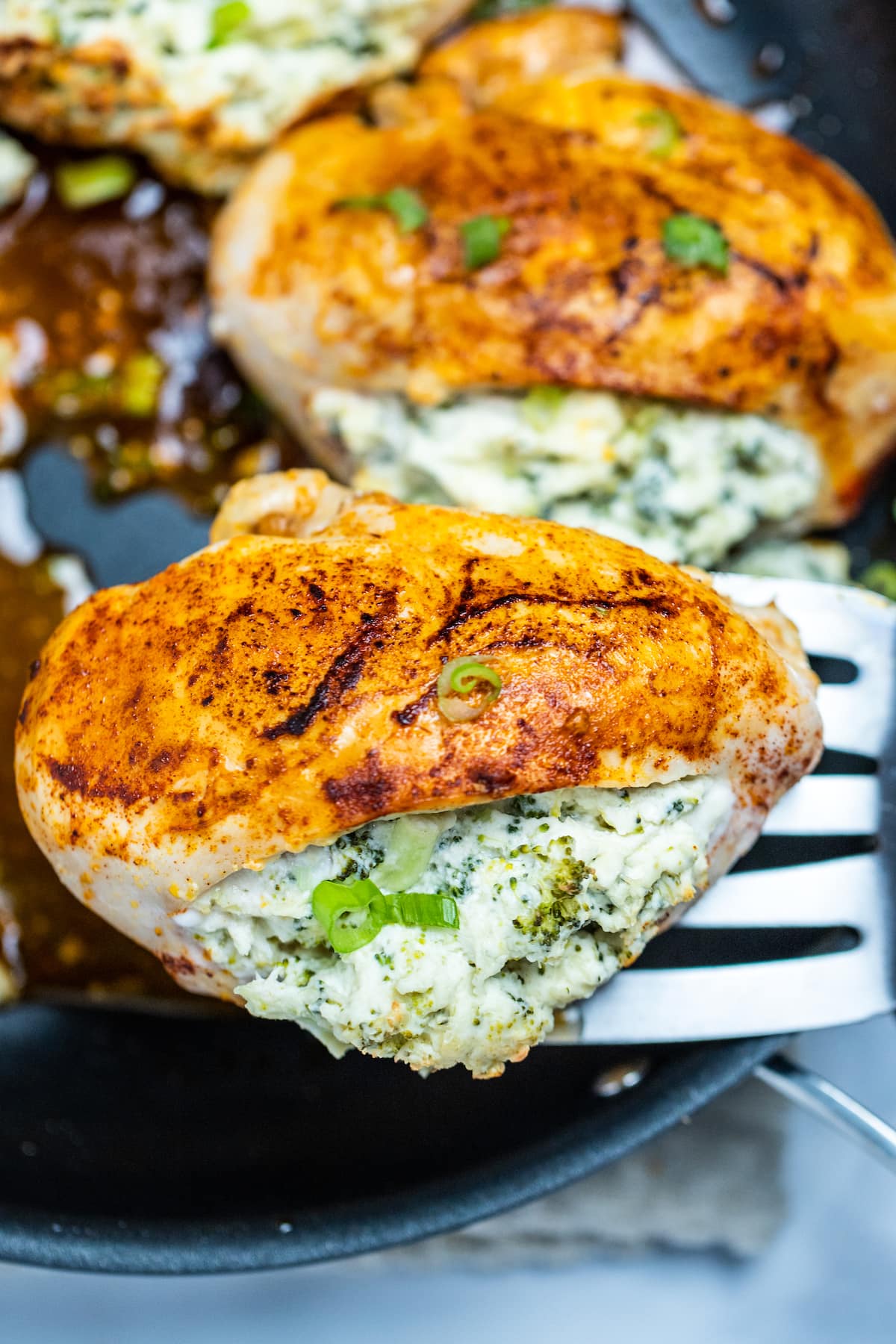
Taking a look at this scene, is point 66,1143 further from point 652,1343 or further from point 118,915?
point 652,1343

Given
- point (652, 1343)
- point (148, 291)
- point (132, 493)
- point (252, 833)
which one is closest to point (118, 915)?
point (252, 833)

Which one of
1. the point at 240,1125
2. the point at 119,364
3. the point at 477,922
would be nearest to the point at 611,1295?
the point at 240,1125

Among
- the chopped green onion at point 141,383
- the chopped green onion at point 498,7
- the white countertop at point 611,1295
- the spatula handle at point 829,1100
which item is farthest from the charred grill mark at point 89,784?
the chopped green onion at point 498,7

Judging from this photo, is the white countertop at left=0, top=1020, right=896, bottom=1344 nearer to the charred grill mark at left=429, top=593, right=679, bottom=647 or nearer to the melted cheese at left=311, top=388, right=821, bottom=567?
the melted cheese at left=311, top=388, right=821, bottom=567

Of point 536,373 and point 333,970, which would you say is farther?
point 536,373

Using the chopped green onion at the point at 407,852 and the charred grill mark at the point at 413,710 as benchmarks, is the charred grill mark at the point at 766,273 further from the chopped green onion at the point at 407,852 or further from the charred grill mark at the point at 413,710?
the chopped green onion at the point at 407,852

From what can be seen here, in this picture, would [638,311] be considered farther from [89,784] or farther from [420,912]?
[89,784]
